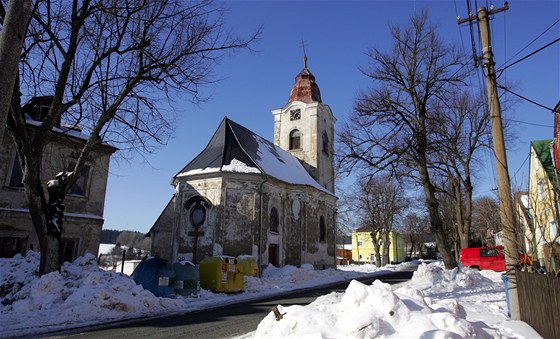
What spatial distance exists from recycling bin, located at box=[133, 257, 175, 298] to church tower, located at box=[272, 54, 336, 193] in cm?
2124

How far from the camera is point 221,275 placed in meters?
16.5

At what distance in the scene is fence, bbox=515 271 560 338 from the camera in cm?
579

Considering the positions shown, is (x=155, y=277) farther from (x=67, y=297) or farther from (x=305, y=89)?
(x=305, y=89)

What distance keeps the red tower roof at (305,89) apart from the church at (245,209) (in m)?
6.31

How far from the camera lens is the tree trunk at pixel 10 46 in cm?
488

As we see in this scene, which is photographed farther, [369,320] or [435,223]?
[435,223]

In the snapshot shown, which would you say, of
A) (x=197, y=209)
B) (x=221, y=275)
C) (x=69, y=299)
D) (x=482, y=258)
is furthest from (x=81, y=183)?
(x=482, y=258)

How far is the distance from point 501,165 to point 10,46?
31.3 feet

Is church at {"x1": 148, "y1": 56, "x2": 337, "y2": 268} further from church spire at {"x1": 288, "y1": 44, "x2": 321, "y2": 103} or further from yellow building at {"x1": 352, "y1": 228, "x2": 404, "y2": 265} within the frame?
yellow building at {"x1": 352, "y1": 228, "x2": 404, "y2": 265}

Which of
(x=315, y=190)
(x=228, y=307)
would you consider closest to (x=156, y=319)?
(x=228, y=307)

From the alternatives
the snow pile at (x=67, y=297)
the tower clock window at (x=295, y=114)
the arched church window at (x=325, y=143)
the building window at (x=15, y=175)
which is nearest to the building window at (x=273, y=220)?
the arched church window at (x=325, y=143)

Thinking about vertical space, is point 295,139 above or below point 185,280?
above

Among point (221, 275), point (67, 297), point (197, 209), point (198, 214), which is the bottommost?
point (67, 297)

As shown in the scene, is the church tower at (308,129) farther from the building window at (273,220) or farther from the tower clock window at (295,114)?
the building window at (273,220)
